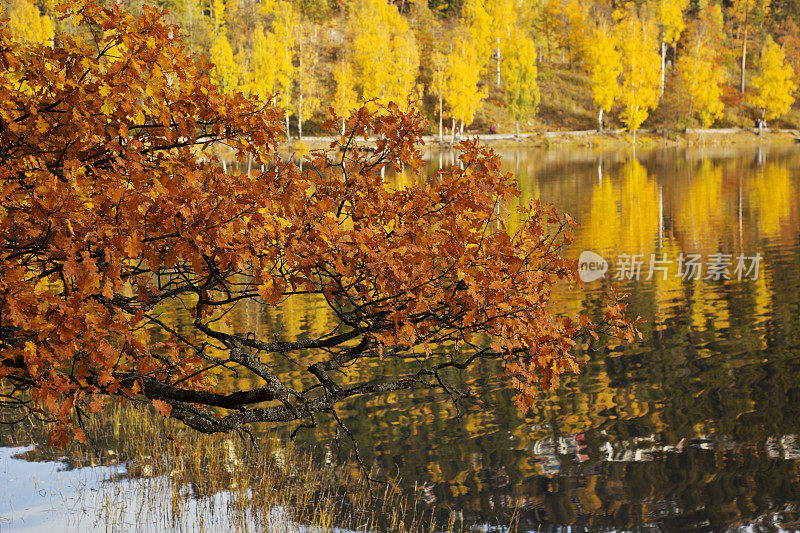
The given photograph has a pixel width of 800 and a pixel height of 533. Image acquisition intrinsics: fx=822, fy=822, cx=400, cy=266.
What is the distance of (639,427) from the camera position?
9938mm

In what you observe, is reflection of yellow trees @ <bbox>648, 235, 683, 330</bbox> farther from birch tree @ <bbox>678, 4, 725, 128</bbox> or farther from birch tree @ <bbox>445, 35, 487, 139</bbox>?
birch tree @ <bbox>678, 4, 725, 128</bbox>

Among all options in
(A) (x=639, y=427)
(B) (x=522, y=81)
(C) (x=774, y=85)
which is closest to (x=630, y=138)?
(B) (x=522, y=81)

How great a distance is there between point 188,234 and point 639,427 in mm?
7412

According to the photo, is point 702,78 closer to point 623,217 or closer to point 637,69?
point 637,69

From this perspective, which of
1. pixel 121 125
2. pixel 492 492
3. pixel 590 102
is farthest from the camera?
pixel 590 102

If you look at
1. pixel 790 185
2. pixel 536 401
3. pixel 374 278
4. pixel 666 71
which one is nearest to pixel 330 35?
pixel 666 71

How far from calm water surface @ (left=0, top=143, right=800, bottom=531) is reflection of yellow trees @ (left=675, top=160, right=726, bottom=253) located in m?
4.09

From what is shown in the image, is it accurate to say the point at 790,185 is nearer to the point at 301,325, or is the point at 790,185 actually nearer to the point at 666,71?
the point at 301,325

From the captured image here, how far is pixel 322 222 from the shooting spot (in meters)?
4.58

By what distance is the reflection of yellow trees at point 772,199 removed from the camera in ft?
86.2

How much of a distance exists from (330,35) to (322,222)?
8319 cm

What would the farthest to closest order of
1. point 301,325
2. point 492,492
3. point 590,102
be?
point 590,102
point 301,325
point 492,492

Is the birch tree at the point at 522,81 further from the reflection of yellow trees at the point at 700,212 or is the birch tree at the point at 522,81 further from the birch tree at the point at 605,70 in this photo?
the reflection of yellow trees at the point at 700,212

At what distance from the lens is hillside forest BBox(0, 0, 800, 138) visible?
66.1 meters
